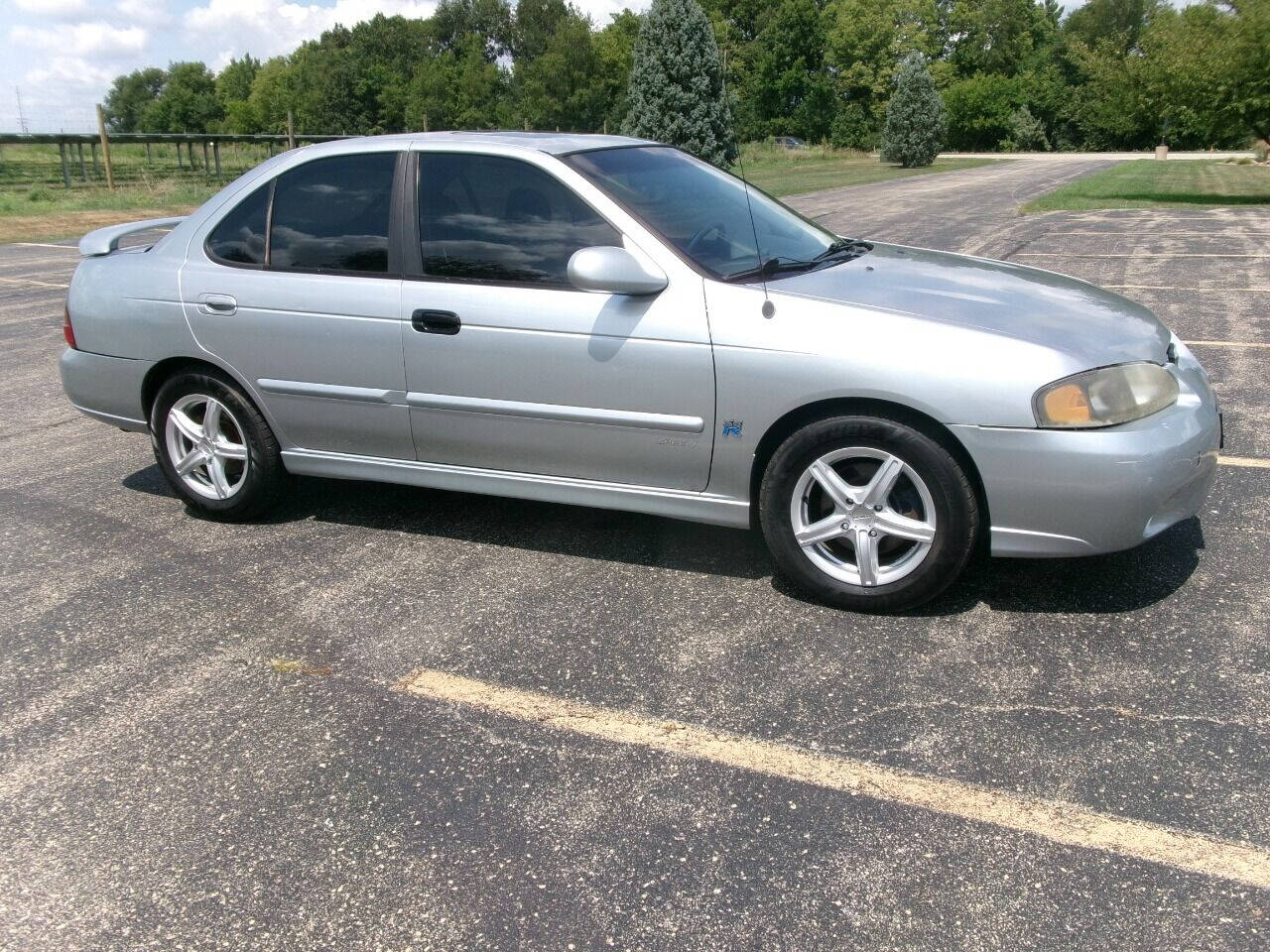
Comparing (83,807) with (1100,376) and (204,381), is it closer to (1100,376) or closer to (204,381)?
(204,381)

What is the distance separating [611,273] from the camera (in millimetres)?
3873

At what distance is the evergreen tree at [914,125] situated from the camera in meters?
51.7

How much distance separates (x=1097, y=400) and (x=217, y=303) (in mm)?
3523

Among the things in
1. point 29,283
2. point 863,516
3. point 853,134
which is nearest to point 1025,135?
point 853,134

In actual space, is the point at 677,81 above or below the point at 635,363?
above

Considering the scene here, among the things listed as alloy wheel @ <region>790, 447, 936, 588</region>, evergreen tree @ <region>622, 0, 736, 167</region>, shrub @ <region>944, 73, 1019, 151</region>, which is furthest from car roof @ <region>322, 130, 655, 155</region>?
shrub @ <region>944, 73, 1019, 151</region>

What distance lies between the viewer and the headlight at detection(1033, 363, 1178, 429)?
3.52 meters

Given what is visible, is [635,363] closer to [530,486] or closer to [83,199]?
[530,486]

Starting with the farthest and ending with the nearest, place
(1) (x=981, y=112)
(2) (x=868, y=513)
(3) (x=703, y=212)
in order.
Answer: (1) (x=981, y=112), (3) (x=703, y=212), (2) (x=868, y=513)

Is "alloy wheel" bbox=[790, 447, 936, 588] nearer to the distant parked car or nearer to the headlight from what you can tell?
the distant parked car

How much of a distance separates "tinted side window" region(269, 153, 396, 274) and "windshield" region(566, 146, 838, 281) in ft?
2.77

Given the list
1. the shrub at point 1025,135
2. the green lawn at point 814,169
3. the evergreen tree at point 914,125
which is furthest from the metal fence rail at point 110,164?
the shrub at point 1025,135

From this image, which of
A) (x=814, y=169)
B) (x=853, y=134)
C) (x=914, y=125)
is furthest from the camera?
(x=853, y=134)

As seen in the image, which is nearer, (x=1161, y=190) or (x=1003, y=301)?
(x=1003, y=301)
